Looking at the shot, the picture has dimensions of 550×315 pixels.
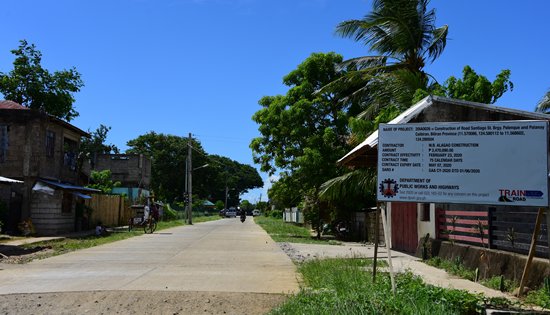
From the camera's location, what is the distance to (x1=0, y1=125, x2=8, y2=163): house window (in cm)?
2455

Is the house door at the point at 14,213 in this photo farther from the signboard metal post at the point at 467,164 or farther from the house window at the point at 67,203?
the signboard metal post at the point at 467,164

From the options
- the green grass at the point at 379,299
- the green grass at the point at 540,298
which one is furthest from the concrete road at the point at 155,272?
the green grass at the point at 540,298

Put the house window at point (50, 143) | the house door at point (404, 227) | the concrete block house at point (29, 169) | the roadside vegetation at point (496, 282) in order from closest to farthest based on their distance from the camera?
the roadside vegetation at point (496, 282) < the house door at point (404, 227) < the concrete block house at point (29, 169) < the house window at point (50, 143)

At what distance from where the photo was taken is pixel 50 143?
2650 centimetres

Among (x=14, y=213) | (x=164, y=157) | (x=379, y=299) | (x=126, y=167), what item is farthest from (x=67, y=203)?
(x=164, y=157)

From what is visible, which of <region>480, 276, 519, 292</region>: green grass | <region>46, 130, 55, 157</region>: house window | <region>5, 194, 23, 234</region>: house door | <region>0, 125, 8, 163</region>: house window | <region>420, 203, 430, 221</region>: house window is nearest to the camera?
<region>480, 276, 519, 292</region>: green grass

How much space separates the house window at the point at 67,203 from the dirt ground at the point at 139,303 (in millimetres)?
18858

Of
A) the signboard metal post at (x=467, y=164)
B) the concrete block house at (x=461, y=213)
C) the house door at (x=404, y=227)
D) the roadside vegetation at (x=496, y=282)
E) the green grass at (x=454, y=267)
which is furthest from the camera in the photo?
the house door at (x=404, y=227)

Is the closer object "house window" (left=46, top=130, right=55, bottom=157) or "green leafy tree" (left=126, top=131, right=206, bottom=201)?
"house window" (left=46, top=130, right=55, bottom=157)

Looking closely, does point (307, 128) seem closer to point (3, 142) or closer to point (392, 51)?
point (392, 51)

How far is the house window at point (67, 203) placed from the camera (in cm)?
2664

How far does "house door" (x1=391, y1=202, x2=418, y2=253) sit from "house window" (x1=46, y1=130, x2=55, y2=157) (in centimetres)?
1668

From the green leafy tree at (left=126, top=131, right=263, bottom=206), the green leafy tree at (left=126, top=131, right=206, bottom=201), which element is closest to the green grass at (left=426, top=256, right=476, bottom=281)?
the green leafy tree at (left=126, top=131, right=263, bottom=206)

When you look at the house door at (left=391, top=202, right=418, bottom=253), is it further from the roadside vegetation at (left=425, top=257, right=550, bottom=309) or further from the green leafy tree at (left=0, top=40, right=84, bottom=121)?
the green leafy tree at (left=0, top=40, right=84, bottom=121)
